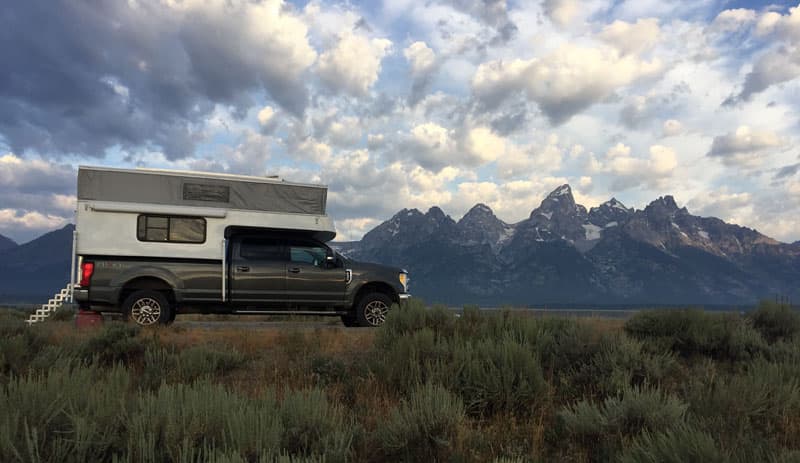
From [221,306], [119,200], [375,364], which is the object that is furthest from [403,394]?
[119,200]

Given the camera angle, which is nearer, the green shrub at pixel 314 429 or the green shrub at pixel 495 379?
the green shrub at pixel 314 429

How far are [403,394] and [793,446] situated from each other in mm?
3411

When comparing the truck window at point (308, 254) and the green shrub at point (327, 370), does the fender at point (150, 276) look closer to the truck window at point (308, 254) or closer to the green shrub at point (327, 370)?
the truck window at point (308, 254)

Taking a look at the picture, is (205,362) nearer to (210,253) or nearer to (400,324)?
(400,324)

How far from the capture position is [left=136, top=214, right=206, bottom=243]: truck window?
1073 centimetres

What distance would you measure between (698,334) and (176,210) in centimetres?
1011

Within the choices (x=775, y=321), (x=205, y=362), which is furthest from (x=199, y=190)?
(x=775, y=321)

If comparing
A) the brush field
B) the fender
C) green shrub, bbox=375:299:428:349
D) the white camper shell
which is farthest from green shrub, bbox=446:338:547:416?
the fender

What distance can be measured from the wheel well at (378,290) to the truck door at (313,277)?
508mm

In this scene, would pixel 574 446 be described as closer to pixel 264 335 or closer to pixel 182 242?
pixel 264 335

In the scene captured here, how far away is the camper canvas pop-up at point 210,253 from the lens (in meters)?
10.4

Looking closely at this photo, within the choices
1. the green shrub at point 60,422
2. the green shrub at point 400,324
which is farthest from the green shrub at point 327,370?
the green shrub at point 60,422

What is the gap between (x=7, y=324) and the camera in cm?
834

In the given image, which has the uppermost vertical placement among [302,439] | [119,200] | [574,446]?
[119,200]
